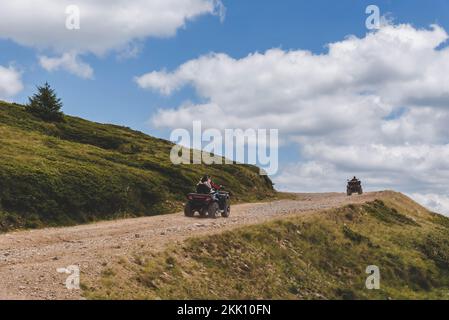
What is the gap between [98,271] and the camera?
19.3 metres

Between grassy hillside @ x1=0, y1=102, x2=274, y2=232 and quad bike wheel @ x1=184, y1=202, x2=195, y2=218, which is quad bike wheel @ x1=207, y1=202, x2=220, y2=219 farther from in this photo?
grassy hillside @ x1=0, y1=102, x2=274, y2=232

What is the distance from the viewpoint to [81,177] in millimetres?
39688

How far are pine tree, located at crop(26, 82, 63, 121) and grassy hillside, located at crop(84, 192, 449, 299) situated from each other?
4221cm

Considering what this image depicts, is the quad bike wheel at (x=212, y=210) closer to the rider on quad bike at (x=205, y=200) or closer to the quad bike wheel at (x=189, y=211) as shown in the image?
the rider on quad bike at (x=205, y=200)

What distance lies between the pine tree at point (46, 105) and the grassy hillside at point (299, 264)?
42208mm

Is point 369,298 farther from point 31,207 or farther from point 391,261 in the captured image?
point 31,207

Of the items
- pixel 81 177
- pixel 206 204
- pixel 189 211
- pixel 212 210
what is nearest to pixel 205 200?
pixel 206 204

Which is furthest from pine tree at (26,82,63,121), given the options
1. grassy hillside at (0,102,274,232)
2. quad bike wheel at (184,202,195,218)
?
quad bike wheel at (184,202,195,218)

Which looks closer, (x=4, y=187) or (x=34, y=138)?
(x=4, y=187)

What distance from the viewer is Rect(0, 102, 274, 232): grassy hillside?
3425cm
